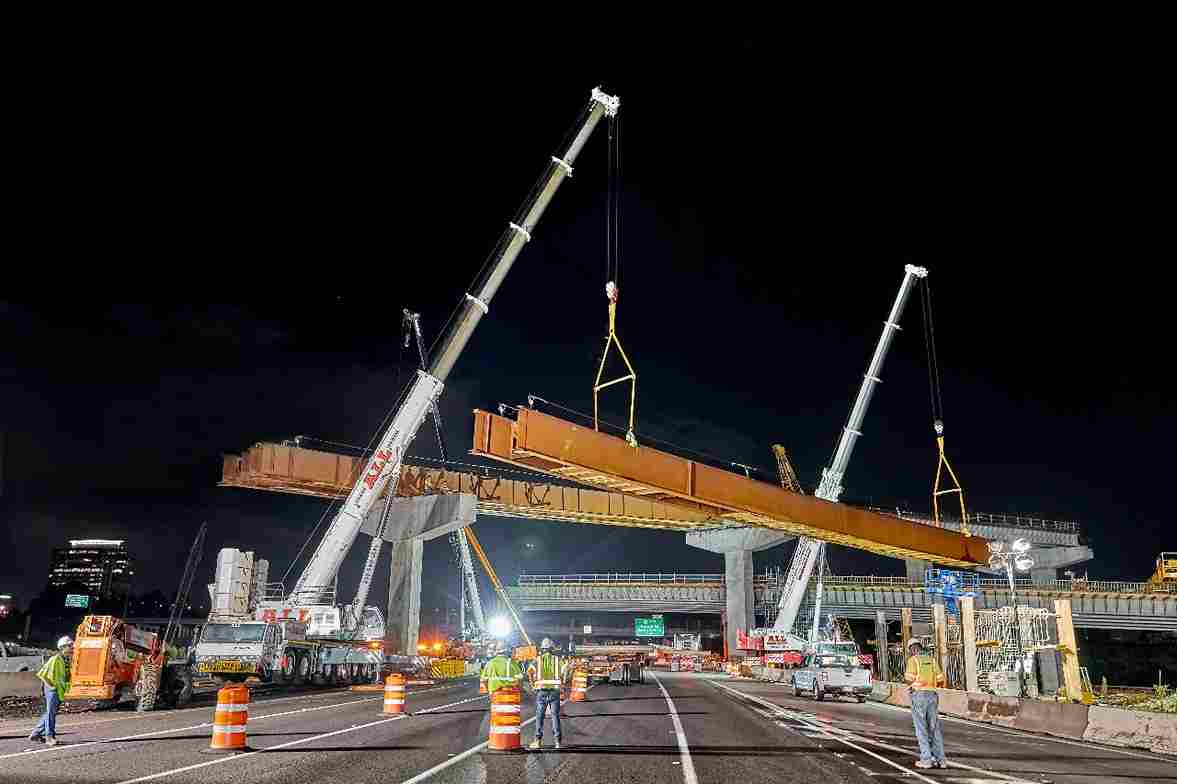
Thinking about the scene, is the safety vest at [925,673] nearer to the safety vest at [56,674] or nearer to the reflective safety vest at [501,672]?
the reflective safety vest at [501,672]

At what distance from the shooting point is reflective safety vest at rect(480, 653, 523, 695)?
1338 centimetres

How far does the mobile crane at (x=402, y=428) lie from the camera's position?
34.3 metres

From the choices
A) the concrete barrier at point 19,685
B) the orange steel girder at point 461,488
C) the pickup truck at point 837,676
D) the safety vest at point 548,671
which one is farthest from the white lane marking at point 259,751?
the orange steel girder at point 461,488

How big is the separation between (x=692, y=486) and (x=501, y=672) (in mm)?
11558

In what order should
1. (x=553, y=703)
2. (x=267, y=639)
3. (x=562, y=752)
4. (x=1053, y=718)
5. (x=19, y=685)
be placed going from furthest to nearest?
(x=267, y=639) < (x=19, y=685) < (x=1053, y=718) < (x=553, y=703) < (x=562, y=752)

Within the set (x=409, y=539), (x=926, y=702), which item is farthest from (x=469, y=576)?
(x=926, y=702)

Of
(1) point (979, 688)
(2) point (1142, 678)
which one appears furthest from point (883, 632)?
(1) point (979, 688)

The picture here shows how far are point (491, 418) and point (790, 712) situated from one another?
1147 centimetres

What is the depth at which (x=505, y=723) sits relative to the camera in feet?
42.9

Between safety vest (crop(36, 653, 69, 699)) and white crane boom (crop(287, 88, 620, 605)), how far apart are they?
19.4 metres

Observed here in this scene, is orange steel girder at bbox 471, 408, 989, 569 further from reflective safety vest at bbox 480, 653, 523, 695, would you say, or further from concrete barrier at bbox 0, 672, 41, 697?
concrete barrier at bbox 0, 672, 41, 697

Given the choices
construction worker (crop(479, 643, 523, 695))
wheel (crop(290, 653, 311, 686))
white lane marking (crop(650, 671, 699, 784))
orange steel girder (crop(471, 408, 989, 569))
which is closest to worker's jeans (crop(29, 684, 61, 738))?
construction worker (crop(479, 643, 523, 695))

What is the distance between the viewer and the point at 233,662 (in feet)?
95.2

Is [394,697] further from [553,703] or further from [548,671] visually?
[548,671]
